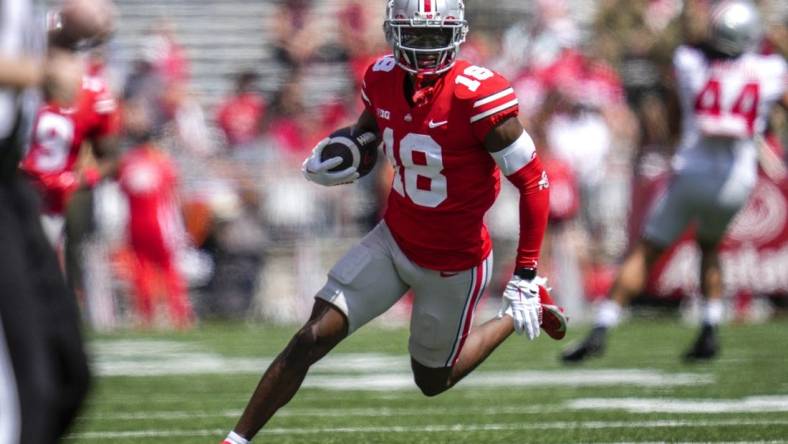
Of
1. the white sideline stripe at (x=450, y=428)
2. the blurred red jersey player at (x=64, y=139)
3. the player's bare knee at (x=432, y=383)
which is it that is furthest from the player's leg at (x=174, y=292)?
the player's bare knee at (x=432, y=383)

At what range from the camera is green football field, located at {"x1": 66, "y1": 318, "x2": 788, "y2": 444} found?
5.49 metres

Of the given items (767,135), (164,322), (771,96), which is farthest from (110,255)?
(771,96)

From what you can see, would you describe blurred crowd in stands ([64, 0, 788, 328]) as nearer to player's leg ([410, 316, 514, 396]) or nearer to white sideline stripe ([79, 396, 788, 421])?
white sideline stripe ([79, 396, 788, 421])

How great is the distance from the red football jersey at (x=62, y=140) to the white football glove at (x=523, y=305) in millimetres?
3174

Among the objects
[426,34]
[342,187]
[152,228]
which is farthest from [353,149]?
[342,187]

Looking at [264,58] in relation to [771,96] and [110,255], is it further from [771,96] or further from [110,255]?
[771,96]

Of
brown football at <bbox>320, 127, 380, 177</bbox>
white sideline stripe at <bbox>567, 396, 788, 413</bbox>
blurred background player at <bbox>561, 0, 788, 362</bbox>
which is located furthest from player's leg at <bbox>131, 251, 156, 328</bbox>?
brown football at <bbox>320, 127, 380, 177</bbox>

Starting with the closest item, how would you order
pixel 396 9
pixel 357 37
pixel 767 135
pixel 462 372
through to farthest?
pixel 396 9 → pixel 462 372 → pixel 767 135 → pixel 357 37

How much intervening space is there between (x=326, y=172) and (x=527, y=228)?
694 millimetres

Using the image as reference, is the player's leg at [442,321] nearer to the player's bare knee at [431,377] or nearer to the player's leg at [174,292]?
the player's bare knee at [431,377]

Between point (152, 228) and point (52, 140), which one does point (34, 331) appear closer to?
point (52, 140)

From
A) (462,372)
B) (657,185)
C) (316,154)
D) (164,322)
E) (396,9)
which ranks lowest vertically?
(164,322)

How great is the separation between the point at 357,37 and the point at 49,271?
1152cm

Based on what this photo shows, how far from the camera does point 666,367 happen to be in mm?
7992
